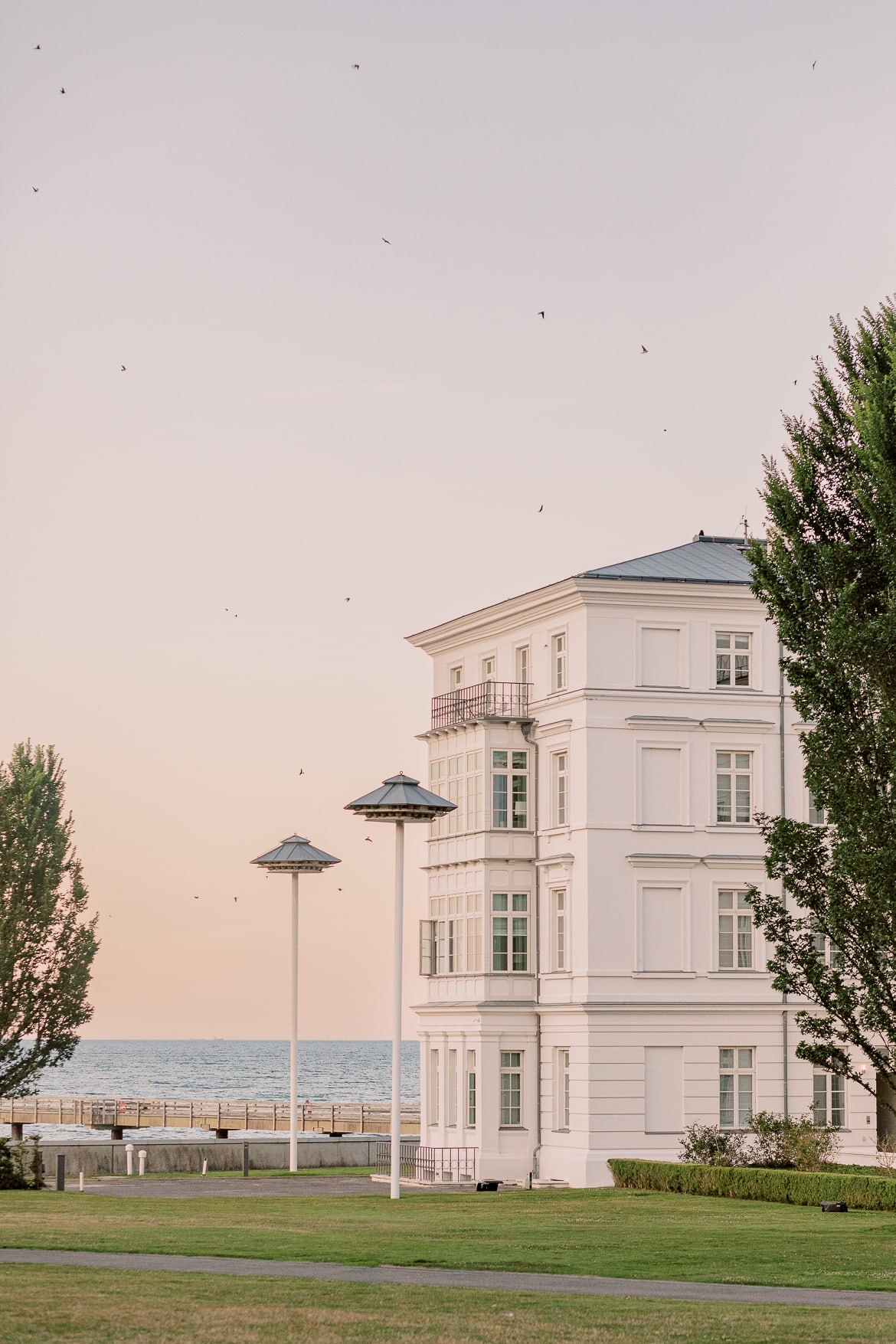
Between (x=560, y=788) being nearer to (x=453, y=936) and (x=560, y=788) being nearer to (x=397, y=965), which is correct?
(x=453, y=936)

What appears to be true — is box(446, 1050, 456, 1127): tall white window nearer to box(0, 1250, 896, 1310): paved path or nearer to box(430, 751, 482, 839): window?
box(430, 751, 482, 839): window

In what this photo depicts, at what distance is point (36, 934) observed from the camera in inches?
1741

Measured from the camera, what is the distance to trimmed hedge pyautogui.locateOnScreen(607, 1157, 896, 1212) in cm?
3472

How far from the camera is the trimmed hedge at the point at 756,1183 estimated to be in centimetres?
3472

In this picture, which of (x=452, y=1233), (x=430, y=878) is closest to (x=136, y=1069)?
(x=430, y=878)

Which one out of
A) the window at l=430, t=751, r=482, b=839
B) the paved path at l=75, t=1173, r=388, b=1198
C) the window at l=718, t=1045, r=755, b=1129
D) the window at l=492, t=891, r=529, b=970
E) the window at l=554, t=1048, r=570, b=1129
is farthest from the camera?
the window at l=430, t=751, r=482, b=839

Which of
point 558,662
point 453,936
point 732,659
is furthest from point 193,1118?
point 732,659

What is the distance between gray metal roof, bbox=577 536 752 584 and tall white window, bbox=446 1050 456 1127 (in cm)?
1235

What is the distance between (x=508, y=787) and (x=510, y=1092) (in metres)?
7.22

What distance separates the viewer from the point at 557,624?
4666 centimetres

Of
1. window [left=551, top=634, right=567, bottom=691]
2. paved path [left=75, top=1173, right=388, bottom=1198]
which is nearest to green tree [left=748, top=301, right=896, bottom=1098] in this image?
paved path [left=75, top=1173, right=388, bottom=1198]

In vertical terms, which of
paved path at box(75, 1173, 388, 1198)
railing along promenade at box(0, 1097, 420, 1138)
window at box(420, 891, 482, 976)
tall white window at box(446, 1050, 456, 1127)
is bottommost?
railing along promenade at box(0, 1097, 420, 1138)

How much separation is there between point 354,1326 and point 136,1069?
575 ft

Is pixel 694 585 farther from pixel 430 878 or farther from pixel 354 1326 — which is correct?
pixel 354 1326
